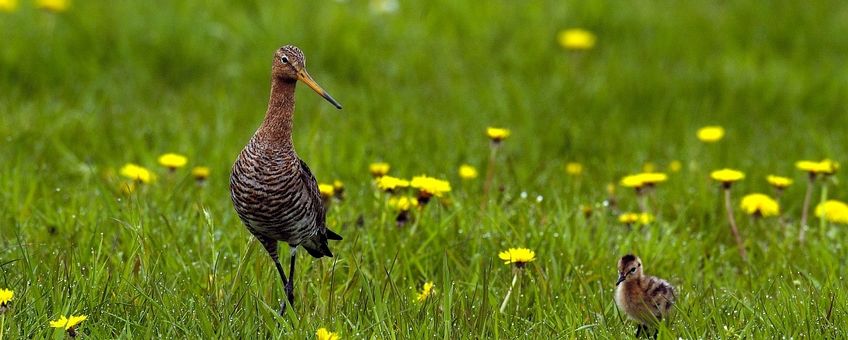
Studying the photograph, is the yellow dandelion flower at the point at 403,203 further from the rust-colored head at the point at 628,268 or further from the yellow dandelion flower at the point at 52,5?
the yellow dandelion flower at the point at 52,5

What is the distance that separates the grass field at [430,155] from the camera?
157 inches

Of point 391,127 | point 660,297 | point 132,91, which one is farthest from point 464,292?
point 132,91

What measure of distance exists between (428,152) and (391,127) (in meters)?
0.47

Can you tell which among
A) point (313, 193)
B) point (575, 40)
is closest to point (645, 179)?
point (313, 193)

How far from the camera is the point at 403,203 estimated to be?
15.9 feet

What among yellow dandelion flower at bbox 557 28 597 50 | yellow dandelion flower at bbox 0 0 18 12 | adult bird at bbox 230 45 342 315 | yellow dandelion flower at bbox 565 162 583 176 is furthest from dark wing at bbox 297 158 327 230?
yellow dandelion flower at bbox 0 0 18 12

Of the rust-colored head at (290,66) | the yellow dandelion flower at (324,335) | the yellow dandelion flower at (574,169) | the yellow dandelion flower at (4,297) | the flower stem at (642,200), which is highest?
the rust-colored head at (290,66)

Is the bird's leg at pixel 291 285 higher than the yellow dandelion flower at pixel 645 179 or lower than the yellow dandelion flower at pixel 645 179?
lower

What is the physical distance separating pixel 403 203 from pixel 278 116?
1.27 m

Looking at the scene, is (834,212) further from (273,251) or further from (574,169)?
(273,251)

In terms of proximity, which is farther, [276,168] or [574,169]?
[574,169]

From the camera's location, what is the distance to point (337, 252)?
4750 mm

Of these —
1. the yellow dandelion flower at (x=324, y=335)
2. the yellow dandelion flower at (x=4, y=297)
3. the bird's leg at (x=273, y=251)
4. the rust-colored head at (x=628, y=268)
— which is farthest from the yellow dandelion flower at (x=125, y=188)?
the rust-colored head at (x=628, y=268)

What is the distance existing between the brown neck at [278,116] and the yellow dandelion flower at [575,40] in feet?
17.3
